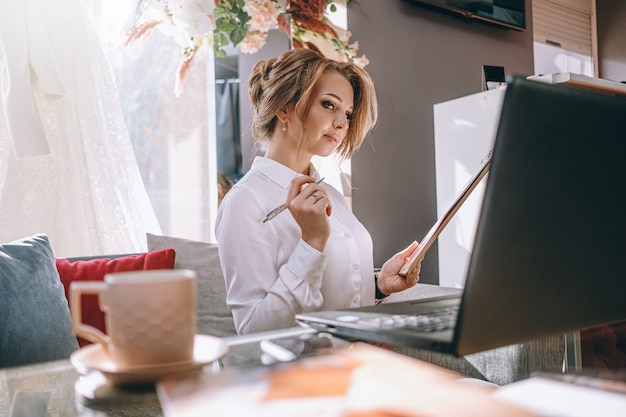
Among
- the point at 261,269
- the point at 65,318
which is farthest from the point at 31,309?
the point at 261,269

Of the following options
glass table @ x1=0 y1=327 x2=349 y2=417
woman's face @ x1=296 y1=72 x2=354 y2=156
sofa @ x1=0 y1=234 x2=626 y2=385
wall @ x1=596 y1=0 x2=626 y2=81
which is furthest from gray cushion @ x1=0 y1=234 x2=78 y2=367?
wall @ x1=596 y1=0 x2=626 y2=81

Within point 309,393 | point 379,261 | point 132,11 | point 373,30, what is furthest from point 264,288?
point 373,30

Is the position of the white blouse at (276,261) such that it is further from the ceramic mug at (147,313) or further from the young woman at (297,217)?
the ceramic mug at (147,313)

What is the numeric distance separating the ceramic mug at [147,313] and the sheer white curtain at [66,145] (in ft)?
4.52

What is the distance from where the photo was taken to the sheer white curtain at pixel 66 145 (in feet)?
5.38

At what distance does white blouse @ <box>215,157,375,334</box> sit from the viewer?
3.67 feet

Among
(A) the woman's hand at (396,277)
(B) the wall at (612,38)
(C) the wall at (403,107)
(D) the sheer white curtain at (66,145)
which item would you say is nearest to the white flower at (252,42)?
(C) the wall at (403,107)

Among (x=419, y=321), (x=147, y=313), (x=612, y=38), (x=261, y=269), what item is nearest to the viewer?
(x=147, y=313)

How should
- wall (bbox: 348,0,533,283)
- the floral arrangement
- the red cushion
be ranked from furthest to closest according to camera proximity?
wall (bbox: 348,0,533,283) < the floral arrangement < the red cushion

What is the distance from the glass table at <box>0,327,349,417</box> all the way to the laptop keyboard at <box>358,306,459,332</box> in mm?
48

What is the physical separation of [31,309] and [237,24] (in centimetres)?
151

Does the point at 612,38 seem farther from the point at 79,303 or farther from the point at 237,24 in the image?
the point at 79,303

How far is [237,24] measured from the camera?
2318 millimetres

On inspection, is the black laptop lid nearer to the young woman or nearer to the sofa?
the sofa
